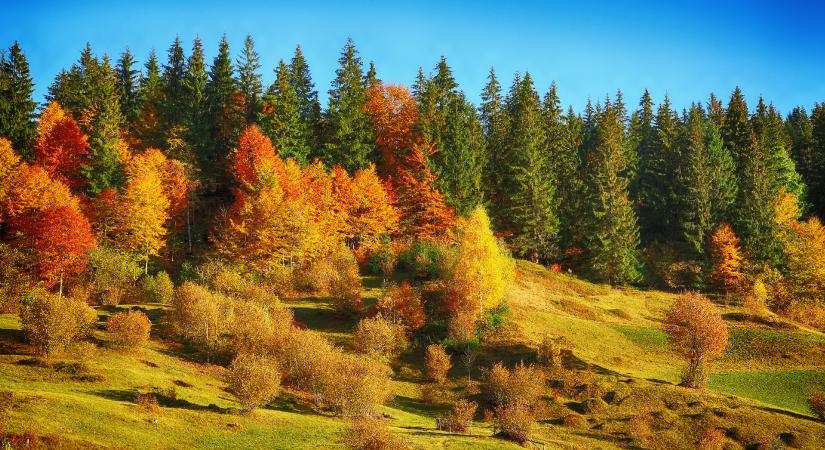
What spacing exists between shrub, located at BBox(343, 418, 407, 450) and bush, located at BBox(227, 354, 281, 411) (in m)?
8.59

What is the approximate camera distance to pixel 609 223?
84.2 metres

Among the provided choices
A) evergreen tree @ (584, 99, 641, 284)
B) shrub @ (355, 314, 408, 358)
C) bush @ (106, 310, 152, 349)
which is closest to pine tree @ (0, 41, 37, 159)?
bush @ (106, 310, 152, 349)

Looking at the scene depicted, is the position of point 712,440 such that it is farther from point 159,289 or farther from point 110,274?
point 110,274

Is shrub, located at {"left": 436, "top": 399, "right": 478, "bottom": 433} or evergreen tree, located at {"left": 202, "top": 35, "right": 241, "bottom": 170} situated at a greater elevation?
evergreen tree, located at {"left": 202, "top": 35, "right": 241, "bottom": 170}

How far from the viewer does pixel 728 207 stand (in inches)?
3497

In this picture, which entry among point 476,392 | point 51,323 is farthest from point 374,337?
point 51,323

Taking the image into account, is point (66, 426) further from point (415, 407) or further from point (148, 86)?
point (148, 86)

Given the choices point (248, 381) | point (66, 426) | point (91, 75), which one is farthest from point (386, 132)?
point (66, 426)

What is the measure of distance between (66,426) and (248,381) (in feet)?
34.3

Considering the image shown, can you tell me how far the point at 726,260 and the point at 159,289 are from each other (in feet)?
234

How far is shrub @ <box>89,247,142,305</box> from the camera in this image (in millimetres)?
57438

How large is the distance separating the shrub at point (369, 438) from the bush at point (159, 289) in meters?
34.4

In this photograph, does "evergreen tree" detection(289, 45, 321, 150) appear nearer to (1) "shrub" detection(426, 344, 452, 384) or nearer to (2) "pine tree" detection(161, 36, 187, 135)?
(2) "pine tree" detection(161, 36, 187, 135)

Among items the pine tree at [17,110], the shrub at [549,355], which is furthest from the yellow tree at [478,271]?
the pine tree at [17,110]
